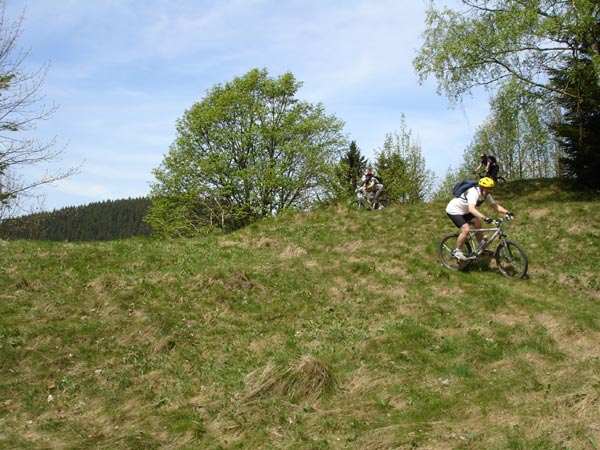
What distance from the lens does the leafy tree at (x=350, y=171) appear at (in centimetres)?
4256

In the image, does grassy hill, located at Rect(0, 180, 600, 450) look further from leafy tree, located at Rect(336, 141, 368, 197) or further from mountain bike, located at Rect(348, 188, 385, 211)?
leafy tree, located at Rect(336, 141, 368, 197)

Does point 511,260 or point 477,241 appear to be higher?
point 477,241

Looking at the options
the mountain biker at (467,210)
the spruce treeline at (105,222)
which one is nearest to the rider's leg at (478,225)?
the mountain biker at (467,210)

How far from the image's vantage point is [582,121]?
21531 millimetres

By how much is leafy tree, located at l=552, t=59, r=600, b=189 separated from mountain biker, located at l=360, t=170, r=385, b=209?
8.32 metres

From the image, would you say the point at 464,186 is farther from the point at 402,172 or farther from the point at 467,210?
the point at 402,172

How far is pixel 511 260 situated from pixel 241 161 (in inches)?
1142

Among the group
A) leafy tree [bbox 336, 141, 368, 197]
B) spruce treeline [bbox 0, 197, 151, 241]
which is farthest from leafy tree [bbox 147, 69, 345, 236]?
spruce treeline [bbox 0, 197, 151, 241]

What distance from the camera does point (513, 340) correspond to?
344 inches

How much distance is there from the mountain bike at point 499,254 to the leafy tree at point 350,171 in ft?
93.7

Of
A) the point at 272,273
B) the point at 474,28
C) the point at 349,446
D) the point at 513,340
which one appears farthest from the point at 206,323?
the point at 474,28

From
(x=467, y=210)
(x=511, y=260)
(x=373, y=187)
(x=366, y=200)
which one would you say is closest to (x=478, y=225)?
(x=467, y=210)

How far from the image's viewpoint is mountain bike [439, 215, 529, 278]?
12.3m

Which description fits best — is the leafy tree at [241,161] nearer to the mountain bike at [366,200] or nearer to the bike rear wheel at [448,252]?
the mountain bike at [366,200]
